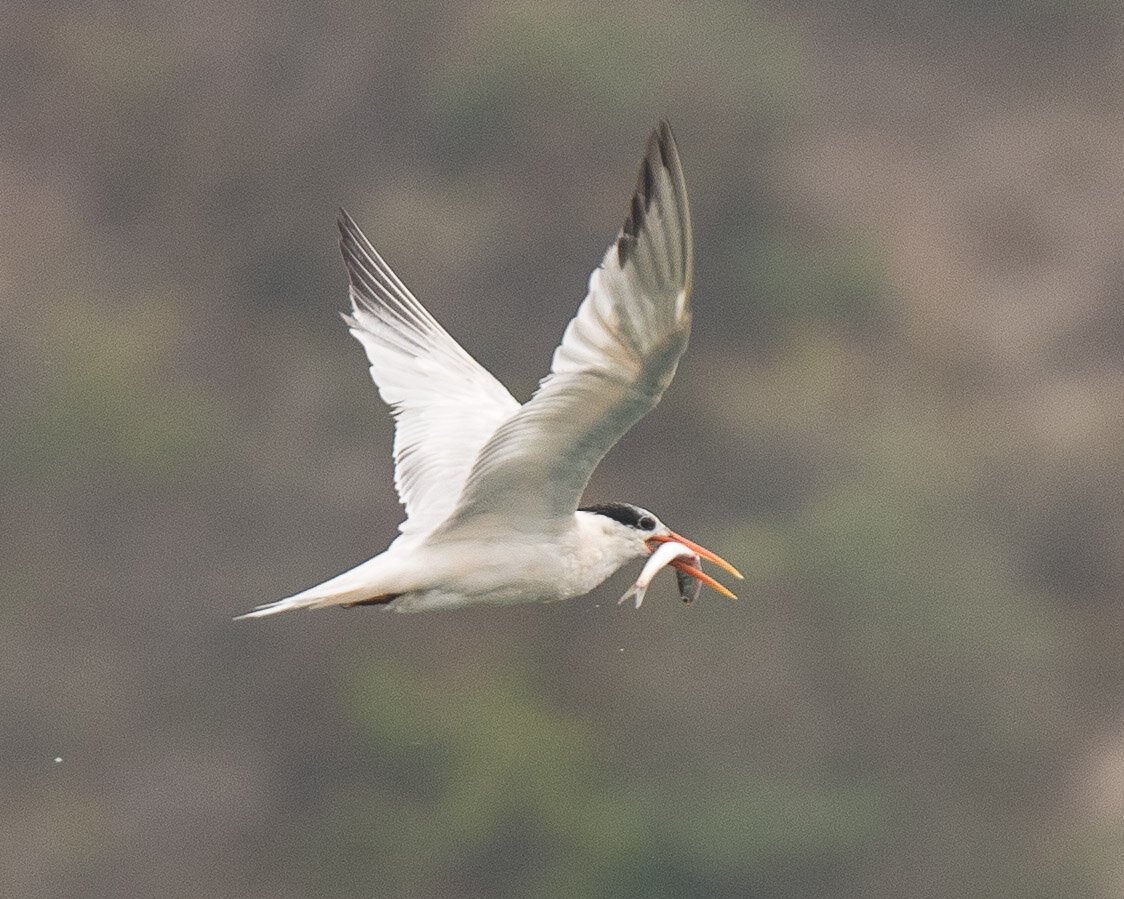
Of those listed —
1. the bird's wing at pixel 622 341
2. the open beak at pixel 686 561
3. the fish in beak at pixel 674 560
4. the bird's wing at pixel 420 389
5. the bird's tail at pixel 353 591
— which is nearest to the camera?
the bird's wing at pixel 622 341

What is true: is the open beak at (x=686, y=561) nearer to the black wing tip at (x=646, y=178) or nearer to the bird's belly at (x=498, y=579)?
the bird's belly at (x=498, y=579)

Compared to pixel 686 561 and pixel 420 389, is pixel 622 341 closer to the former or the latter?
pixel 686 561

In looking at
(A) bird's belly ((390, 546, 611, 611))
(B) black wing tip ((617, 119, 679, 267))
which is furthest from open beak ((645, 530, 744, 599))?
(B) black wing tip ((617, 119, 679, 267))

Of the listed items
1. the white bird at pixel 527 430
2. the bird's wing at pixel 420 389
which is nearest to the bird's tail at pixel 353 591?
the white bird at pixel 527 430

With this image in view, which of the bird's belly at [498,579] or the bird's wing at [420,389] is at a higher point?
the bird's wing at [420,389]

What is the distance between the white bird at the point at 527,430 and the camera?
20.9ft

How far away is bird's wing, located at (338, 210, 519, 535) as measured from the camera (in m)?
8.20

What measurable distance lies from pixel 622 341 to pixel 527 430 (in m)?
0.53

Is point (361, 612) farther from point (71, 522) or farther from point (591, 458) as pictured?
point (591, 458)

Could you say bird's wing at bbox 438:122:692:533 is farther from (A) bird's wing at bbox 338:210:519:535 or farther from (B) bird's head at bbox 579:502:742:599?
(A) bird's wing at bbox 338:210:519:535

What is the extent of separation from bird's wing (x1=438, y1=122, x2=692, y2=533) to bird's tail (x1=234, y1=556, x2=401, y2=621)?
0.59 metres

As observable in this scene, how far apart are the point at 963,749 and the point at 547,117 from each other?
1689 centimetres

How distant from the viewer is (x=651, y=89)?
137 ft

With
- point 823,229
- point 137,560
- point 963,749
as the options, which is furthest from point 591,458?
point 823,229
